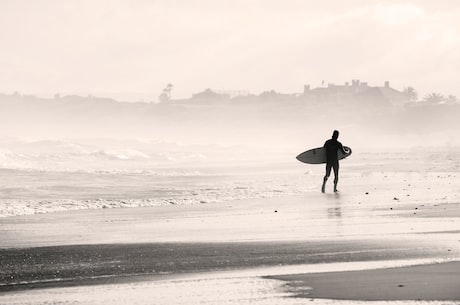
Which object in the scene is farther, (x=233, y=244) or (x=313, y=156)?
(x=313, y=156)

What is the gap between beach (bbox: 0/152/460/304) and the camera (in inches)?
320

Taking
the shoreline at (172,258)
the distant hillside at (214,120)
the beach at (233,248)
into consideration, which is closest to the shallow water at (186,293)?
the beach at (233,248)

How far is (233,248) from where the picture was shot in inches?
439

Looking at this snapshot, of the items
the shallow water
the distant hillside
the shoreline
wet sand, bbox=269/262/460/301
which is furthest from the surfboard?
the distant hillside

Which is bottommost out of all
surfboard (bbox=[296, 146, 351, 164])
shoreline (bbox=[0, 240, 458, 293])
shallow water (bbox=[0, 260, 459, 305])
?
shallow water (bbox=[0, 260, 459, 305])

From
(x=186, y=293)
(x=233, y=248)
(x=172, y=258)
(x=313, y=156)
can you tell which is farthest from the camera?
(x=313, y=156)

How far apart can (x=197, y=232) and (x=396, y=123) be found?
526 ft

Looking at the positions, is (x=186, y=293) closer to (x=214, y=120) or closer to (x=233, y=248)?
(x=233, y=248)

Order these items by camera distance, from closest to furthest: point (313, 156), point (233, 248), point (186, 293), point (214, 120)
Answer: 1. point (186, 293)
2. point (233, 248)
3. point (313, 156)
4. point (214, 120)

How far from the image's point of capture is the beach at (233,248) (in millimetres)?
8141

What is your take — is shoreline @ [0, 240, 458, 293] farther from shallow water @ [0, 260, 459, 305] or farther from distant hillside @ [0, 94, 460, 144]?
distant hillside @ [0, 94, 460, 144]

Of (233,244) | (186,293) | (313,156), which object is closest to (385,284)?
(186,293)

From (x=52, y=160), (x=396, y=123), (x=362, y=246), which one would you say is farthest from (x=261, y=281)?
(x=396, y=123)

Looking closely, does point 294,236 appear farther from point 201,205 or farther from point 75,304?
point 201,205
